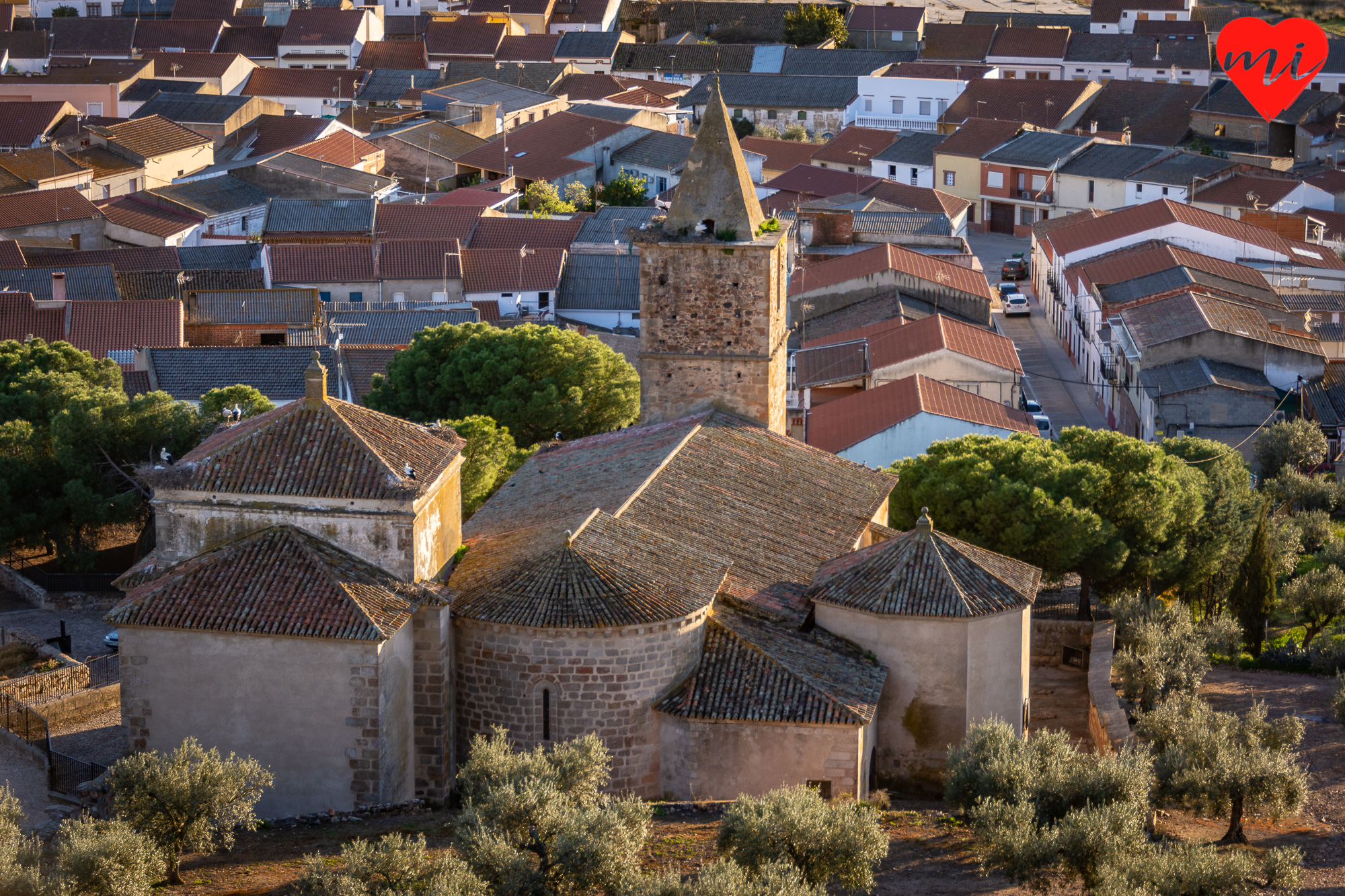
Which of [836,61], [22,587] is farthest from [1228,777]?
[836,61]

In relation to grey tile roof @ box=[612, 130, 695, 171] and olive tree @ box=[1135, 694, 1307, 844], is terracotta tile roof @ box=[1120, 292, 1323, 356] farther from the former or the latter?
grey tile roof @ box=[612, 130, 695, 171]

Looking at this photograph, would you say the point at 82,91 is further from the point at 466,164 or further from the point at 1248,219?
the point at 1248,219

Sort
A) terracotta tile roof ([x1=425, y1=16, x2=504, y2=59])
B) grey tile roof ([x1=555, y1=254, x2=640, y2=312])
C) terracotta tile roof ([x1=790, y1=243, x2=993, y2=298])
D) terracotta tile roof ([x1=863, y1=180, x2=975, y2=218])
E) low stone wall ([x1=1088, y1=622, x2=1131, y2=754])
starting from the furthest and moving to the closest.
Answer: terracotta tile roof ([x1=425, y1=16, x2=504, y2=59]) → terracotta tile roof ([x1=863, y1=180, x2=975, y2=218]) → grey tile roof ([x1=555, y1=254, x2=640, y2=312]) → terracotta tile roof ([x1=790, y1=243, x2=993, y2=298]) → low stone wall ([x1=1088, y1=622, x2=1131, y2=754])

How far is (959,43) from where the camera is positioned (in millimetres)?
125625

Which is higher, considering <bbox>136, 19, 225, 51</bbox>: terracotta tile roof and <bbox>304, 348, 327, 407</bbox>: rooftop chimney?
<bbox>136, 19, 225, 51</bbox>: terracotta tile roof

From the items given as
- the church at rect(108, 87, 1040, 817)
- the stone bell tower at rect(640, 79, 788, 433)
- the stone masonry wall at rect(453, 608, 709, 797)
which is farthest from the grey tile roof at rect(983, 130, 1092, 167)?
the stone masonry wall at rect(453, 608, 709, 797)

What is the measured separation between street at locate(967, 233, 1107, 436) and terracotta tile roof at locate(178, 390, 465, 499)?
38.6 m

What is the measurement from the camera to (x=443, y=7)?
147250mm

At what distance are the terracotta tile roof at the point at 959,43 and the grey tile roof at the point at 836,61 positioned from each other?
190cm

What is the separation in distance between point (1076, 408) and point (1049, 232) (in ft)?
55.1

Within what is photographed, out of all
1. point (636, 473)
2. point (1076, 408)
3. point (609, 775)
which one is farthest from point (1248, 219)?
point (609, 775)

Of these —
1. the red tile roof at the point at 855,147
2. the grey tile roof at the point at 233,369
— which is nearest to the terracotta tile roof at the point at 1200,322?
the grey tile roof at the point at 233,369

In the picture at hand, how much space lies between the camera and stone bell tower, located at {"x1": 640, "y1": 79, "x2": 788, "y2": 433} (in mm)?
→ 37031

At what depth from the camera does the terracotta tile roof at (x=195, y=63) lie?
119 meters
